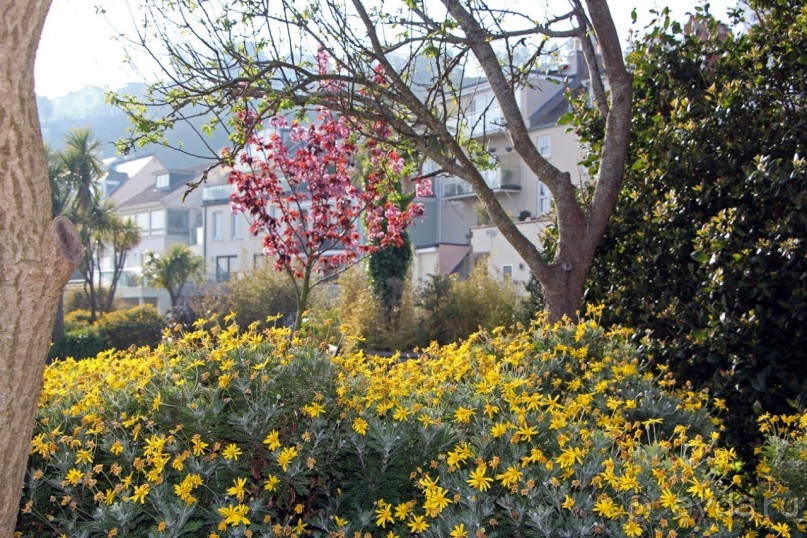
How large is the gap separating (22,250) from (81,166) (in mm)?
35779

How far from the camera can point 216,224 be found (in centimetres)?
5041

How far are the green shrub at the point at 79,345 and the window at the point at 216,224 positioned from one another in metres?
28.8

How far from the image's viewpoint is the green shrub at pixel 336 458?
3072mm

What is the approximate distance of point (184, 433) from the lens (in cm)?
347

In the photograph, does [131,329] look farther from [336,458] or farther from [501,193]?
[501,193]

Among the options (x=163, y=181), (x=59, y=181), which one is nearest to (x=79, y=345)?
(x=59, y=181)

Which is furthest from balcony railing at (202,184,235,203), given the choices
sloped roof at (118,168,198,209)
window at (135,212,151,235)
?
window at (135,212,151,235)

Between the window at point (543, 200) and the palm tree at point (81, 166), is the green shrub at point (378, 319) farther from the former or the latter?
the window at point (543, 200)

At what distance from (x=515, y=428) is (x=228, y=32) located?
471 centimetres

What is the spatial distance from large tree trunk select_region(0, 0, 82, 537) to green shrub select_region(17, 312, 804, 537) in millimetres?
808

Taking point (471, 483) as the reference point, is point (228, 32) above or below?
above

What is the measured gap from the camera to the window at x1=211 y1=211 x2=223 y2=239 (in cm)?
5009

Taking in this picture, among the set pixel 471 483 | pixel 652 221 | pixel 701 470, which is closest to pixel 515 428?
pixel 471 483

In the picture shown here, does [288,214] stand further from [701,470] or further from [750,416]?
[701,470]
